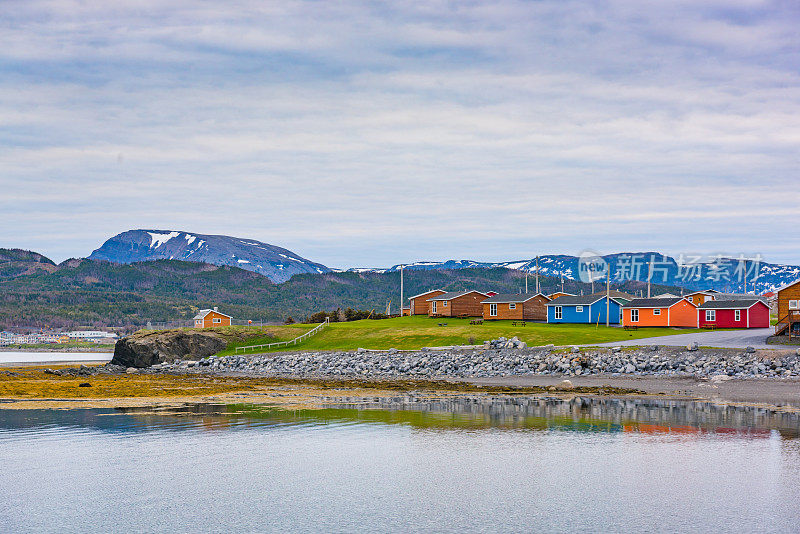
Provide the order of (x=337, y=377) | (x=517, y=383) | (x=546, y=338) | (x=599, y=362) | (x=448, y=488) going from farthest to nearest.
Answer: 1. (x=546, y=338)
2. (x=337, y=377)
3. (x=599, y=362)
4. (x=517, y=383)
5. (x=448, y=488)

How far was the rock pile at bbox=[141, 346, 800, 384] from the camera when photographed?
49.8 metres

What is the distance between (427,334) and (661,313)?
2625 cm

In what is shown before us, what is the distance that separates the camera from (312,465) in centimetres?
2302

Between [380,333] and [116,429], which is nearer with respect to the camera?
[116,429]

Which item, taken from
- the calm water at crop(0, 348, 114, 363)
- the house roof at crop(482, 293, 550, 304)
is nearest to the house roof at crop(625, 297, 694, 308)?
the house roof at crop(482, 293, 550, 304)

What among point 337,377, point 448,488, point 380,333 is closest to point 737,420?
point 448,488

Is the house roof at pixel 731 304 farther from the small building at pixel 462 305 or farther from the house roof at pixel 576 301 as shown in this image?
the small building at pixel 462 305

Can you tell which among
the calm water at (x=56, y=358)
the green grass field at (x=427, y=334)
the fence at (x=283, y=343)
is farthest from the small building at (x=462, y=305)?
the calm water at (x=56, y=358)

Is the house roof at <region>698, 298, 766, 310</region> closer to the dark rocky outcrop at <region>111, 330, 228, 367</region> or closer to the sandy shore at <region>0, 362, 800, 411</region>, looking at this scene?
the sandy shore at <region>0, 362, 800, 411</region>

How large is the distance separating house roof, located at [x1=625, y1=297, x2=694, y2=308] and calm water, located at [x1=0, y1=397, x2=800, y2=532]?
5178cm

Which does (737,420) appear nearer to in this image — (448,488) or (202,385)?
(448,488)

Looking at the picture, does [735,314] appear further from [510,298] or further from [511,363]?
[511,363]

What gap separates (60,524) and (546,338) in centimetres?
5701

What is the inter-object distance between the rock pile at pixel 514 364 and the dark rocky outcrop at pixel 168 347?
313 inches
